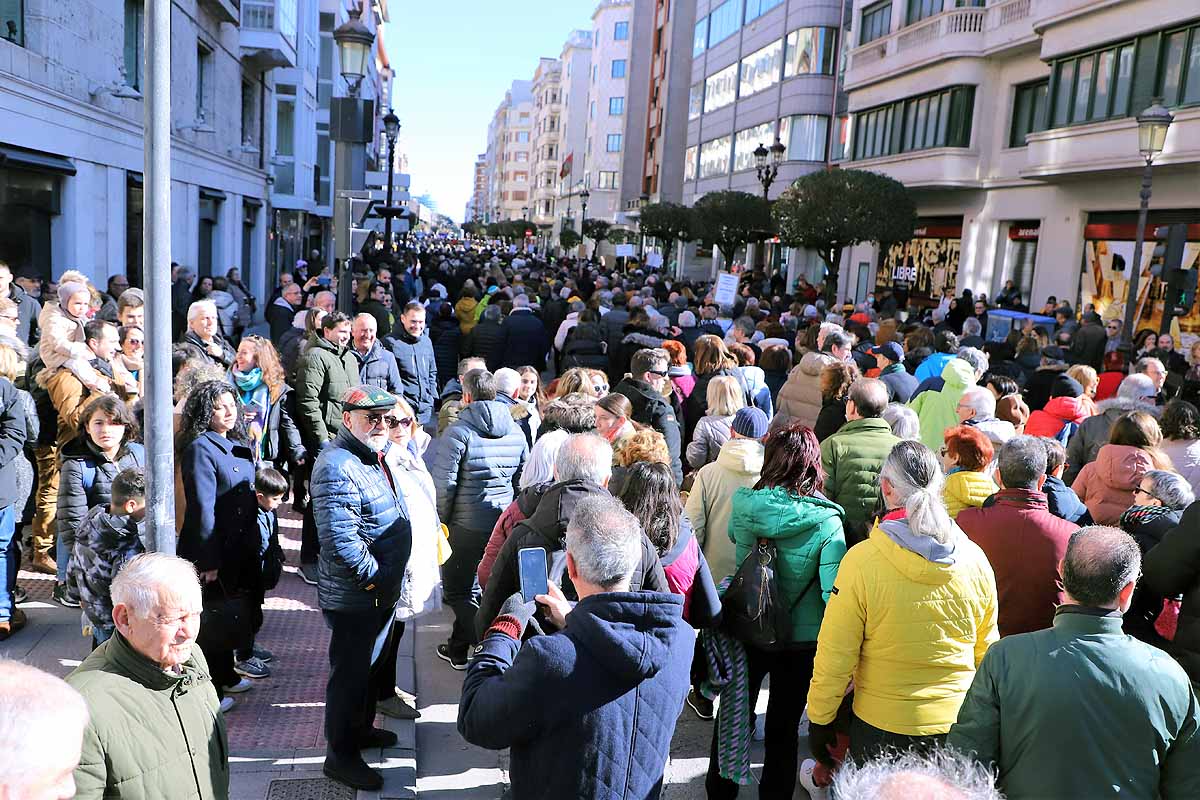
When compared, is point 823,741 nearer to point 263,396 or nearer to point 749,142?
point 263,396

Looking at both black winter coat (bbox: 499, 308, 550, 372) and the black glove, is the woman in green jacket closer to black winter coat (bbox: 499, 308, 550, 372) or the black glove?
the black glove

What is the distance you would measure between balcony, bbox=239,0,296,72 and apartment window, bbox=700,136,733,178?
83.8 feet

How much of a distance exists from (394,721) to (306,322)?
17.4ft

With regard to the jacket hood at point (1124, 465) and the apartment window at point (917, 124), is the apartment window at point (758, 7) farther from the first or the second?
the jacket hood at point (1124, 465)

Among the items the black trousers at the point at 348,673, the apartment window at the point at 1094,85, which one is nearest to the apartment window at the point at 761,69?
the apartment window at the point at 1094,85

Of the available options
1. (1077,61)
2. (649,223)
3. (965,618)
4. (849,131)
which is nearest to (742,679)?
(965,618)

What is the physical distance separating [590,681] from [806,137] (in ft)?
127

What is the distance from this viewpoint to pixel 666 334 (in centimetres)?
1238

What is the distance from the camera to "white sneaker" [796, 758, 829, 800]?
16.0 feet

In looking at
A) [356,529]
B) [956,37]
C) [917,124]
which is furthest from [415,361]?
[917,124]

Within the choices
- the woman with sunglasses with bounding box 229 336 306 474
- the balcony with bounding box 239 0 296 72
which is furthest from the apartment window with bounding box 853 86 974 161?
the woman with sunglasses with bounding box 229 336 306 474

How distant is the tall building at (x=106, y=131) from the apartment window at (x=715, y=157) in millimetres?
26475

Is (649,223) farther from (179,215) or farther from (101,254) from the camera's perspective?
(101,254)

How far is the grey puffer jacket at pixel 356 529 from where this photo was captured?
14.1ft
